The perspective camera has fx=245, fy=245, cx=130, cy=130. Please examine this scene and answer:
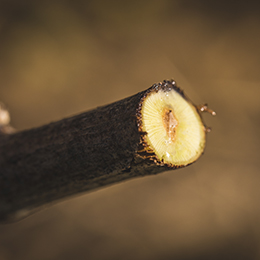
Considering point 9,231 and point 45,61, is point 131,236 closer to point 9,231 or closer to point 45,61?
point 9,231

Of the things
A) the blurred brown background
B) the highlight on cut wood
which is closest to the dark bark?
the highlight on cut wood

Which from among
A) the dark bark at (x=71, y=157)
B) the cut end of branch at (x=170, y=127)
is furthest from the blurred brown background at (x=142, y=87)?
the cut end of branch at (x=170, y=127)

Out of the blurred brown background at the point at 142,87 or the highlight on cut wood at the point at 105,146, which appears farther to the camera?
the blurred brown background at the point at 142,87

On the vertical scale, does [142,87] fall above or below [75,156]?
above

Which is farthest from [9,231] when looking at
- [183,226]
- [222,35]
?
[222,35]

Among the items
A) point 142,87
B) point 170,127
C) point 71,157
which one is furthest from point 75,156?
point 142,87

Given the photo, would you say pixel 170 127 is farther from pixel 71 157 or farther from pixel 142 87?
pixel 142 87

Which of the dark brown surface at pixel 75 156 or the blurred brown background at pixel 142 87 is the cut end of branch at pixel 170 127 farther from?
the blurred brown background at pixel 142 87
